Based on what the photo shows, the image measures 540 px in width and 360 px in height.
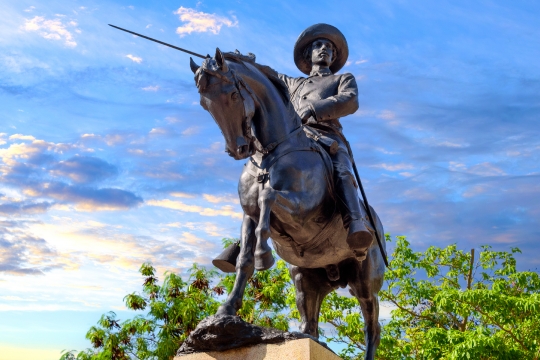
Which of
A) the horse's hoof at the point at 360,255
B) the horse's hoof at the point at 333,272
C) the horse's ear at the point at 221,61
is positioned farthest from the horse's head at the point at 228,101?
the horse's hoof at the point at 333,272

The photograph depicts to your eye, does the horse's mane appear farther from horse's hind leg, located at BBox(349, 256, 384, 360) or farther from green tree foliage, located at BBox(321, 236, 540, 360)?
green tree foliage, located at BBox(321, 236, 540, 360)

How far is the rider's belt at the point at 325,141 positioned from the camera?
6863 mm

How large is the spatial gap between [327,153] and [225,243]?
9501 millimetres

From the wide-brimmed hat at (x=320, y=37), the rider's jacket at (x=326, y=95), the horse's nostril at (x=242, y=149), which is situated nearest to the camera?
the horse's nostril at (x=242, y=149)

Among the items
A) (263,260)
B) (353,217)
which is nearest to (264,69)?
(353,217)

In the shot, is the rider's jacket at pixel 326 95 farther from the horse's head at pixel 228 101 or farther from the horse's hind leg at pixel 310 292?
the horse's hind leg at pixel 310 292

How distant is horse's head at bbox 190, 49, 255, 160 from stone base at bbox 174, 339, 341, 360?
170 centimetres

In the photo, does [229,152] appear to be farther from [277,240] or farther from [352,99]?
[352,99]

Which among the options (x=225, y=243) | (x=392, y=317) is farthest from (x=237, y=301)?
(x=392, y=317)

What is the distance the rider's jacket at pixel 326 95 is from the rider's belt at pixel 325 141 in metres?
0.21

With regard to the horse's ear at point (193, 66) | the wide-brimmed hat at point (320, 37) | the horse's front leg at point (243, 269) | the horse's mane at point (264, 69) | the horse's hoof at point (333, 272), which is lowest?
the horse's front leg at point (243, 269)

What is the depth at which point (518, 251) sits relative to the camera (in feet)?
57.8

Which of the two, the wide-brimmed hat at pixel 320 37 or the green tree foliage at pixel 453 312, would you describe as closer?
the wide-brimmed hat at pixel 320 37

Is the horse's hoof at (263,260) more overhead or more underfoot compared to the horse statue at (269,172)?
more underfoot
